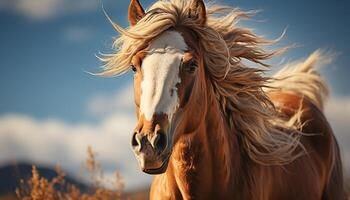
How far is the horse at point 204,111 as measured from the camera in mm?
3074

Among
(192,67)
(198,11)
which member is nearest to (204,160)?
(192,67)

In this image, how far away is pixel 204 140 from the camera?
3570 mm

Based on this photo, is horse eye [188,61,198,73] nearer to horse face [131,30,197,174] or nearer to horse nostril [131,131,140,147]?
horse face [131,30,197,174]

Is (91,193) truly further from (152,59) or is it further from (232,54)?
(152,59)

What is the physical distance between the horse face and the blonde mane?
16 centimetres

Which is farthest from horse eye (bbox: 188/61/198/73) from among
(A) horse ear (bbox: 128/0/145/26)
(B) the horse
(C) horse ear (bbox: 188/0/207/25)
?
(A) horse ear (bbox: 128/0/145/26)

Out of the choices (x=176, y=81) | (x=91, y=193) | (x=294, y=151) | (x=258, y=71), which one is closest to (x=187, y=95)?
(x=176, y=81)

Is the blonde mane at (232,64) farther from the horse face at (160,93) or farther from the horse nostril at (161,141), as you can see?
the horse nostril at (161,141)

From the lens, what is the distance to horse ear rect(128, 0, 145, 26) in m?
3.77

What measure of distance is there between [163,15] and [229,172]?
1104mm

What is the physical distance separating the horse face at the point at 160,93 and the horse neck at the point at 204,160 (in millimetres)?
344

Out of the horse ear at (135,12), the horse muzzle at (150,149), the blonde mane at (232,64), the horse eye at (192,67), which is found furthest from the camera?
the horse ear at (135,12)

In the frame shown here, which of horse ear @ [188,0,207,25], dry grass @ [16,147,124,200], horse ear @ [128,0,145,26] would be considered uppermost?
horse ear @ [128,0,145,26]

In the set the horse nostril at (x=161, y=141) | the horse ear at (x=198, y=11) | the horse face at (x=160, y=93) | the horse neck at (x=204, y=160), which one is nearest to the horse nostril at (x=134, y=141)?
the horse face at (x=160, y=93)
